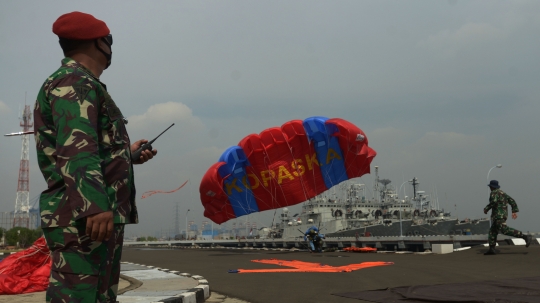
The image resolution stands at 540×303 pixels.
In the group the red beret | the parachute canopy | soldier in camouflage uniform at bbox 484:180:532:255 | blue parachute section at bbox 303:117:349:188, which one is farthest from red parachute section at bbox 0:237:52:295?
blue parachute section at bbox 303:117:349:188

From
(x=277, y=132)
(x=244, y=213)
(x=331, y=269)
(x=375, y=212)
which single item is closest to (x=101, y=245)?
(x=331, y=269)

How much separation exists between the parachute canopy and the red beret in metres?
19.6

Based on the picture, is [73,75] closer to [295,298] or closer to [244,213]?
[295,298]

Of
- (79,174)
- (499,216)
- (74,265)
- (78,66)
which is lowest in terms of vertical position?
(74,265)

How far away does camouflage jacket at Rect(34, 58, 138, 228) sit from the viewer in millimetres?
2406

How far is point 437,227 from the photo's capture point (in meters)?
44.6

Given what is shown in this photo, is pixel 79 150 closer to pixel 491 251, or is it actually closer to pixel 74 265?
pixel 74 265

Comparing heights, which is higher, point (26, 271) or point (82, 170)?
point (82, 170)

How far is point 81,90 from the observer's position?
256cm

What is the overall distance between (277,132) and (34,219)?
12556cm

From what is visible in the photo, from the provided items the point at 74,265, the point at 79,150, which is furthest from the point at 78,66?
the point at 74,265

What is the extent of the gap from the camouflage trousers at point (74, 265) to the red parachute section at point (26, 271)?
16.8ft

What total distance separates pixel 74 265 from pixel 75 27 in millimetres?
1313

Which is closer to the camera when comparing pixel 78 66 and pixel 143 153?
pixel 78 66
